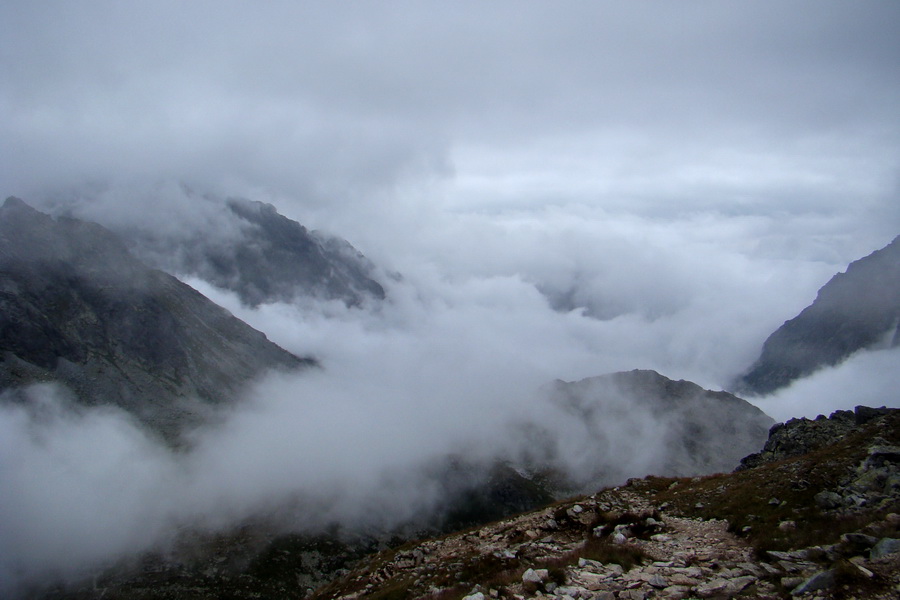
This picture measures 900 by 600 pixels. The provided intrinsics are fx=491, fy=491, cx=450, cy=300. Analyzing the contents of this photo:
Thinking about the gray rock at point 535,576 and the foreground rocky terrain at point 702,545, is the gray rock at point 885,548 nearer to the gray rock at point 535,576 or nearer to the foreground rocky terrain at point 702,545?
the foreground rocky terrain at point 702,545

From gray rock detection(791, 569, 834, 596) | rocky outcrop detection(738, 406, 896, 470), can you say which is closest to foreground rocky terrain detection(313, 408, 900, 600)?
gray rock detection(791, 569, 834, 596)

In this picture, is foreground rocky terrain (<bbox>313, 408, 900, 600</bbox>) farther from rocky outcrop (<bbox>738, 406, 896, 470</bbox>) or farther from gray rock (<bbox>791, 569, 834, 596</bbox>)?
rocky outcrop (<bbox>738, 406, 896, 470</bbox>)

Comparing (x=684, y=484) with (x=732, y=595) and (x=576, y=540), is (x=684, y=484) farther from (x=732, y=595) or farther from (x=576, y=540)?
(x=732, y=595)

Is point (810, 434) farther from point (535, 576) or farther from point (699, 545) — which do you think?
point (535, 576)

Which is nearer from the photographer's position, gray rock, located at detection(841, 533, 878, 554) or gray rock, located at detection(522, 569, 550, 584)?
gray rock, located at detection(841, 533, 878, 554)

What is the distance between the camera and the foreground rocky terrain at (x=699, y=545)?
19391 mm

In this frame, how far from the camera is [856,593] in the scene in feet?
52.5

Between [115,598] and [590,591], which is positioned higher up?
[590,591]

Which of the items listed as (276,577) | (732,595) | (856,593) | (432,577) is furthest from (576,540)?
(276,577)

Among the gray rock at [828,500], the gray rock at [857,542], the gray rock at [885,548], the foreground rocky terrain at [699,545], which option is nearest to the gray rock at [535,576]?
the foreground rocky terrain at [699,545]

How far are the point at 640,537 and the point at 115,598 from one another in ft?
666

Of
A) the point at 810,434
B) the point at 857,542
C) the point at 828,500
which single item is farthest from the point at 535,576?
the point at 810,434

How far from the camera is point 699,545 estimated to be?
1054 inches

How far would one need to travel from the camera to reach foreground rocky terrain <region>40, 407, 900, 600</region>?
63.6 feet
